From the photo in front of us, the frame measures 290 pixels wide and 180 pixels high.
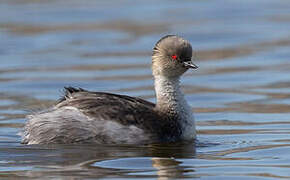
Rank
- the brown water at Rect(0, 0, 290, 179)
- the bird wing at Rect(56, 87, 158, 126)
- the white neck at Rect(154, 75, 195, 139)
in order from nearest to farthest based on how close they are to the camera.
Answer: the brown water at Rect(0, 0, 290, 179)
the bird wing at Rect(56, 87, 158, 126)
the white neck at Rect(154, 75, 195, 139)

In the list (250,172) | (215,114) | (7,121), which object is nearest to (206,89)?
(215,114)

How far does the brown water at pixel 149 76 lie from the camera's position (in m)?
10.1

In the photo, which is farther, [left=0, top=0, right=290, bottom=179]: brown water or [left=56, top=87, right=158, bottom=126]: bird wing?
[left=56, top=87, right=158, bottom=126]: bird wing

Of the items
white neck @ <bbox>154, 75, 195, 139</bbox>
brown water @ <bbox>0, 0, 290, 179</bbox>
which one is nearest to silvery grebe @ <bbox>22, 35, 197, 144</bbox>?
white neck @ <bbox>154, 75, 195, 139</bbox>

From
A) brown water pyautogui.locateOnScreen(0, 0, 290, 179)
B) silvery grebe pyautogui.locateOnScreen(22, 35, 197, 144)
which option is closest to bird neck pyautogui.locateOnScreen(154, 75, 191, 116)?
silvery grebe pyautogui.locateOnScreen(22, 35, 197, 144)

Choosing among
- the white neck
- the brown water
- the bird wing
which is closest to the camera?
the brown water

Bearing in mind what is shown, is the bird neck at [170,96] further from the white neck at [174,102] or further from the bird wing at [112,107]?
the bird wing at [112,107]

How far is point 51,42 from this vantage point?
21.5 meters

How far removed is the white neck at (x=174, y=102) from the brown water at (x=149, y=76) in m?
0.23

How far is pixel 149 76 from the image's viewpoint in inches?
675

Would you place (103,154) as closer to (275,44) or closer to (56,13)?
(275,44)

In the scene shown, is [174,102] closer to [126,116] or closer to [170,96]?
[170,96]

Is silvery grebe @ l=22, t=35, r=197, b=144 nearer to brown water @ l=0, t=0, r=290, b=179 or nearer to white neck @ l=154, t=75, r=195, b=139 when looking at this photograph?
white neck @ l=154, t=75, r=195, b=139

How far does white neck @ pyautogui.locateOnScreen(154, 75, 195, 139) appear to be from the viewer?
1123cm
